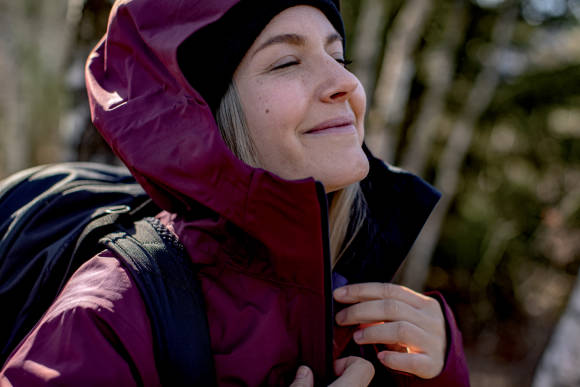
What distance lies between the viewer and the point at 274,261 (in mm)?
1462

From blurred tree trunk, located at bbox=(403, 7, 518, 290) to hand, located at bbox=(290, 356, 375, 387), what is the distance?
5056 mm

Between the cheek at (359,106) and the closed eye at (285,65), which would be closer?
the closed eye at (285,65)

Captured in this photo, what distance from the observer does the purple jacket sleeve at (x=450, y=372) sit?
1599 mm

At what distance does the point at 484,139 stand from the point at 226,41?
6.42 m

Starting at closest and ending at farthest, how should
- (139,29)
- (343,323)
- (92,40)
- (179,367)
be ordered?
(179,367) → (139,29) → (343,323) → (92,40)

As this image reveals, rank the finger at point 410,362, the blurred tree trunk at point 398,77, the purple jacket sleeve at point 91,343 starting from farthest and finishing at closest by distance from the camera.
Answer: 1. the blurred tree trunk at point 398,77
2. the finger at point 410,362
3. the purple jacket sleeve at point 91,343

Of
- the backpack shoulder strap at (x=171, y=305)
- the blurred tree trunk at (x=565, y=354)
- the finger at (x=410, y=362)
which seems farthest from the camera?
the blurred tree trunk at (x=565, y=354)

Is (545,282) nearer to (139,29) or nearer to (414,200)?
(414,200)

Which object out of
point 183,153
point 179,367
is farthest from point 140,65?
point 179,367

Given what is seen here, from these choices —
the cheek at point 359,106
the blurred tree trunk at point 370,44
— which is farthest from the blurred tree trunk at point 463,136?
the cheek at point 359,106

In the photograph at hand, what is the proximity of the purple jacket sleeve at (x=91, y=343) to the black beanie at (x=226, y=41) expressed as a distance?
84 centimetres

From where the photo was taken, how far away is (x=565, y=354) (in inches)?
112

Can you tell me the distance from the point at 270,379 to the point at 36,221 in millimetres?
1072

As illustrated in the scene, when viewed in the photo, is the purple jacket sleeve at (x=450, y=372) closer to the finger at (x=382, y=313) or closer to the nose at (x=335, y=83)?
the finger at (x=382, y=313)
